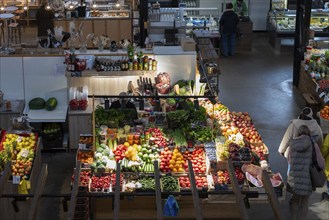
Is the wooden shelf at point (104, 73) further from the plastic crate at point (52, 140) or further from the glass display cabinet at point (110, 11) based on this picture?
the glass display cabinet at point (110, 11)

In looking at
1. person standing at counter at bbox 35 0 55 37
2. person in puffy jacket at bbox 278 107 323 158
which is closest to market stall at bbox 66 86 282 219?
person in puffy jacket at bbox 278 107 323 158

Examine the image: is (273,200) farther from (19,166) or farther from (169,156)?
(19,166)

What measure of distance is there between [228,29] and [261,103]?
434cm

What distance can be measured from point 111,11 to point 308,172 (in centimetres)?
1058

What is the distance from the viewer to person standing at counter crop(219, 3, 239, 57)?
58.5 feet

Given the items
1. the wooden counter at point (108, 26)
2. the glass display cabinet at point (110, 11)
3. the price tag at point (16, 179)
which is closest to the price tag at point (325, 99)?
the price tag at point (16, 179)

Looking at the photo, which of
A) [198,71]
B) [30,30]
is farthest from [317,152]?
[30,30]

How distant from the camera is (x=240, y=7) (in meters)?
19.3

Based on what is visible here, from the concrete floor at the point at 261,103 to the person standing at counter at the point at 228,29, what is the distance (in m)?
0.33

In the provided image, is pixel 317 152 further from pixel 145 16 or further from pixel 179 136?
pixel 145 16

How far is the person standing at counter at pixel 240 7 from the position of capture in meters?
19.3

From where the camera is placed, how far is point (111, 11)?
1781 centimetres

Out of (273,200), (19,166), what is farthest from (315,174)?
(19,166)

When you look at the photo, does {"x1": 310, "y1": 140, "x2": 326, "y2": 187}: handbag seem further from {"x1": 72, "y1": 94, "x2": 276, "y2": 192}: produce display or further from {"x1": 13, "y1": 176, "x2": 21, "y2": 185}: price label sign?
{"x1": 13, "y1": 176, "x2": 21, "y2": 185}: price label sign
